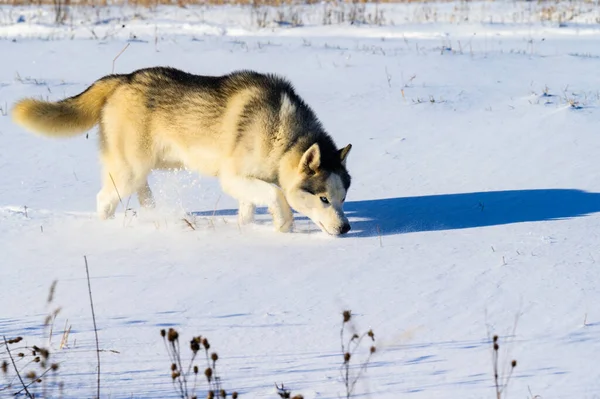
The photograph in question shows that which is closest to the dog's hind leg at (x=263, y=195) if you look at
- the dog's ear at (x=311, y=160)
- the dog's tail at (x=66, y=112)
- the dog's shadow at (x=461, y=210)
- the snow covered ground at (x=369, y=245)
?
the snow covered ground at (x=369, y=245)

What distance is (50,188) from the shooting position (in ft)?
26.8

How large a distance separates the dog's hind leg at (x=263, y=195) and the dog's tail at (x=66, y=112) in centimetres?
139

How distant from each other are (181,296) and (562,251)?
8.59 ft

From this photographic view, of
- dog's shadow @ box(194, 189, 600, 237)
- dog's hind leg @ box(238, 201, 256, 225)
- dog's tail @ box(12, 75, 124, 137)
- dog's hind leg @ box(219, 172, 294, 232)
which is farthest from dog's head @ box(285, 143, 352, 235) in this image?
dog's tail @ box(12, 75, 124, 137)

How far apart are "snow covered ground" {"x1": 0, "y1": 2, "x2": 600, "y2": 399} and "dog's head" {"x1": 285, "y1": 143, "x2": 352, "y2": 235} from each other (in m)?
0.19

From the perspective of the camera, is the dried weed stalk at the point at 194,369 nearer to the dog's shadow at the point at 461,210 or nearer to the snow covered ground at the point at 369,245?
the snow covered ground at the point at 369,245

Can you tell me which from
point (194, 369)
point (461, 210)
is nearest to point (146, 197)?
point (461, 210)

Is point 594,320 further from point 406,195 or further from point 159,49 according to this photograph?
point 159,49

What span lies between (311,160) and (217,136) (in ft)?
2.96

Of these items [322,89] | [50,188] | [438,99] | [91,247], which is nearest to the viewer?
[91,247]

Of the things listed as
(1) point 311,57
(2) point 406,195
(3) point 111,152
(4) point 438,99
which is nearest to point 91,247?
(3) point 111,152

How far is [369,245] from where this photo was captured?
627cm

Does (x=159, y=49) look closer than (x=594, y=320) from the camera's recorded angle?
No

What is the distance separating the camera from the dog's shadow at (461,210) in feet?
22.2
